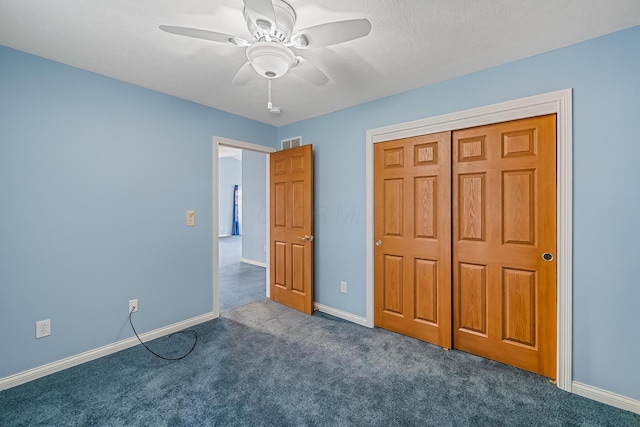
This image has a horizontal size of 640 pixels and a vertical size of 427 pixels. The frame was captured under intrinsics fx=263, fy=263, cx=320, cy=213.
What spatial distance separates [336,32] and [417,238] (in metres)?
1.85

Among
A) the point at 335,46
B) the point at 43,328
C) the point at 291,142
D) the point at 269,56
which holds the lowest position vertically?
the point at 43,328

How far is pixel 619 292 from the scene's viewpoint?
1675 millimetres

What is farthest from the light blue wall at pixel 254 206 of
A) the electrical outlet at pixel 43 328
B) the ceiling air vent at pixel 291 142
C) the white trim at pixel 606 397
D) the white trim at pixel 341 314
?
the white trim at pixel 606 397

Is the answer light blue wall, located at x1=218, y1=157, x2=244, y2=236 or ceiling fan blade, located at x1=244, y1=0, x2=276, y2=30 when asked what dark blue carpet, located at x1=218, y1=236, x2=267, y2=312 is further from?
light blue wall, located at x1=218, y1=157, x2=244, y2=236

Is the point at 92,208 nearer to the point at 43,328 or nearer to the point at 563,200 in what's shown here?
the point at 43,328

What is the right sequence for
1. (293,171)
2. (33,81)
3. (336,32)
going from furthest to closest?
(293,171), (33,81), (336,32)

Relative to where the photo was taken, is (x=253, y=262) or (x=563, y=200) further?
(x=253, y=262)

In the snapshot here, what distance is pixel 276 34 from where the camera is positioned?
1.47 meters

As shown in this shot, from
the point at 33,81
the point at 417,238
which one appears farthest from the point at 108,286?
the point at 417,238

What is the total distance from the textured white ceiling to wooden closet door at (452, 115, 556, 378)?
1.93 ft

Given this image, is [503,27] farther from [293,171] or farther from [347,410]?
[347,410]

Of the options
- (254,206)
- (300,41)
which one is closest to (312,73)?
(300,41)

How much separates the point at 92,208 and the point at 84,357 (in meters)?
1.22

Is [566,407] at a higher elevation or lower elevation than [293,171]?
lower
